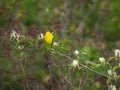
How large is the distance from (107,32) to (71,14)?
991mm

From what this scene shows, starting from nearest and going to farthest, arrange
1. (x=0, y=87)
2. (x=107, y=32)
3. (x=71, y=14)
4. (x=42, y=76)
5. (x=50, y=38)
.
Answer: (x=50, y=38), (x=0, y=87), (x=42, y=76), (x=71, y=14), (x=107, y=32)

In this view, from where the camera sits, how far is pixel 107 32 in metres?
6.55

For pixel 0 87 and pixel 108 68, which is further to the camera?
pixel 0 87

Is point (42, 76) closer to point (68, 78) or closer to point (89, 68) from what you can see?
point (68, 78)

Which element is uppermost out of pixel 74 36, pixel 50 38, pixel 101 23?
pixel 101 23

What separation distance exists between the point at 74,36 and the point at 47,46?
222cm

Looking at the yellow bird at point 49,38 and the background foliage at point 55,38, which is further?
the background foliage at point 55,38

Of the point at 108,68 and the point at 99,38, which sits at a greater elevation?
the point at 99,38

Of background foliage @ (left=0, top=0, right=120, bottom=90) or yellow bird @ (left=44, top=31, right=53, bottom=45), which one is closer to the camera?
yellow bird @ (left=44, top=31, right=53, bottom=45)

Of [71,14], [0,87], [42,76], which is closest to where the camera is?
[0,87]

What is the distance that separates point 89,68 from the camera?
9.84ft

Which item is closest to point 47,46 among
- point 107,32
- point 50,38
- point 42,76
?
point 50,38

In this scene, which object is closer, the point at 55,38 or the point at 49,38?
the point at 49,38

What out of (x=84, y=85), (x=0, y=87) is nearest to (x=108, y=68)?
(x=84, y=85)
